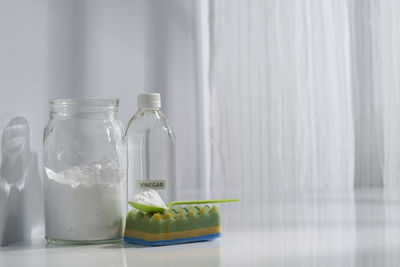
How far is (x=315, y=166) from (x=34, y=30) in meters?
1.54

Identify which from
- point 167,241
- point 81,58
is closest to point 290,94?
point 81,58

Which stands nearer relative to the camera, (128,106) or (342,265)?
(342,265)

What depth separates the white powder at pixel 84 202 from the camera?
34.3 inches

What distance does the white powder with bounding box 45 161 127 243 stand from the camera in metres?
0.87

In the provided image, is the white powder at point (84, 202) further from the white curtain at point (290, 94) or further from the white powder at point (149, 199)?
the white curtain at point (290, 94)

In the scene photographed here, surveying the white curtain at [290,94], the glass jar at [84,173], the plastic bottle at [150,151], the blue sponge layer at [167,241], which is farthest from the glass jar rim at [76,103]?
the white curtain at [290,94]

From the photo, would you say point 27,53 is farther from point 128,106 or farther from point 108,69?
point 128,106

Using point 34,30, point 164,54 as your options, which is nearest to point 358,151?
point 164,54

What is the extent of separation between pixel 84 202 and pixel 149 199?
0.10 m

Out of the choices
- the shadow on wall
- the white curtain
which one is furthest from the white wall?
the white curtain

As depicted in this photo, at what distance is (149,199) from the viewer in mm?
→ 905

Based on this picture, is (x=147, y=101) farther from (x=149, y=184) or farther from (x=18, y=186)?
(x=18, y=186)

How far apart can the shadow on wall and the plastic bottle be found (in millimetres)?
165

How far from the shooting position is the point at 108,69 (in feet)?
4.36
